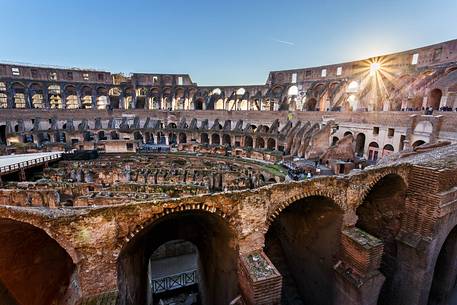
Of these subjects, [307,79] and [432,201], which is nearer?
[432,201]

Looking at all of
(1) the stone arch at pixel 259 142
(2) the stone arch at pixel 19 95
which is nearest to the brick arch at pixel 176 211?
(1) the stone arch at pixel 259 142

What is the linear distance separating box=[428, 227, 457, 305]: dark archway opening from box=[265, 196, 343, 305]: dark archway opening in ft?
17.8

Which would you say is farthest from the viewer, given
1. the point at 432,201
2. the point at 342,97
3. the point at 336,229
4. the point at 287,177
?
the point at 342,97

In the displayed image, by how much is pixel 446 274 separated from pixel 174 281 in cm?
1307

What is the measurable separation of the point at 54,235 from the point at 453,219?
13209mm

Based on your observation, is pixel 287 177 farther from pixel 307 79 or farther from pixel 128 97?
pixel 128 97

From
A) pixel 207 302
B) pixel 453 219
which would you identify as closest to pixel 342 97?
pixel 453 219

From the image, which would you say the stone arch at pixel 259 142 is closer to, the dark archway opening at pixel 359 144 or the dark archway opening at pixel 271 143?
the dark archway opening at pixel 271 143

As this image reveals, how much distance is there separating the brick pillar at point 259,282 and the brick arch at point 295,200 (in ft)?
3.45

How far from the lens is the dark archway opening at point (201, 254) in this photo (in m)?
7.25

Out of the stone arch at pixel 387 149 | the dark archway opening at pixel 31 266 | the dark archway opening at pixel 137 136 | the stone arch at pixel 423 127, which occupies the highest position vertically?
the stone arch at pixel 423 127

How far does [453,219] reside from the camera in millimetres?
8945

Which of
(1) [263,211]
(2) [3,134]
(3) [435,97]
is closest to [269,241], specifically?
(1) [263,211]

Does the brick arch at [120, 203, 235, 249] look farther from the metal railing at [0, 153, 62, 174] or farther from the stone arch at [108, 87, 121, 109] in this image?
the stone arch at [108, 87, 121, 109]
